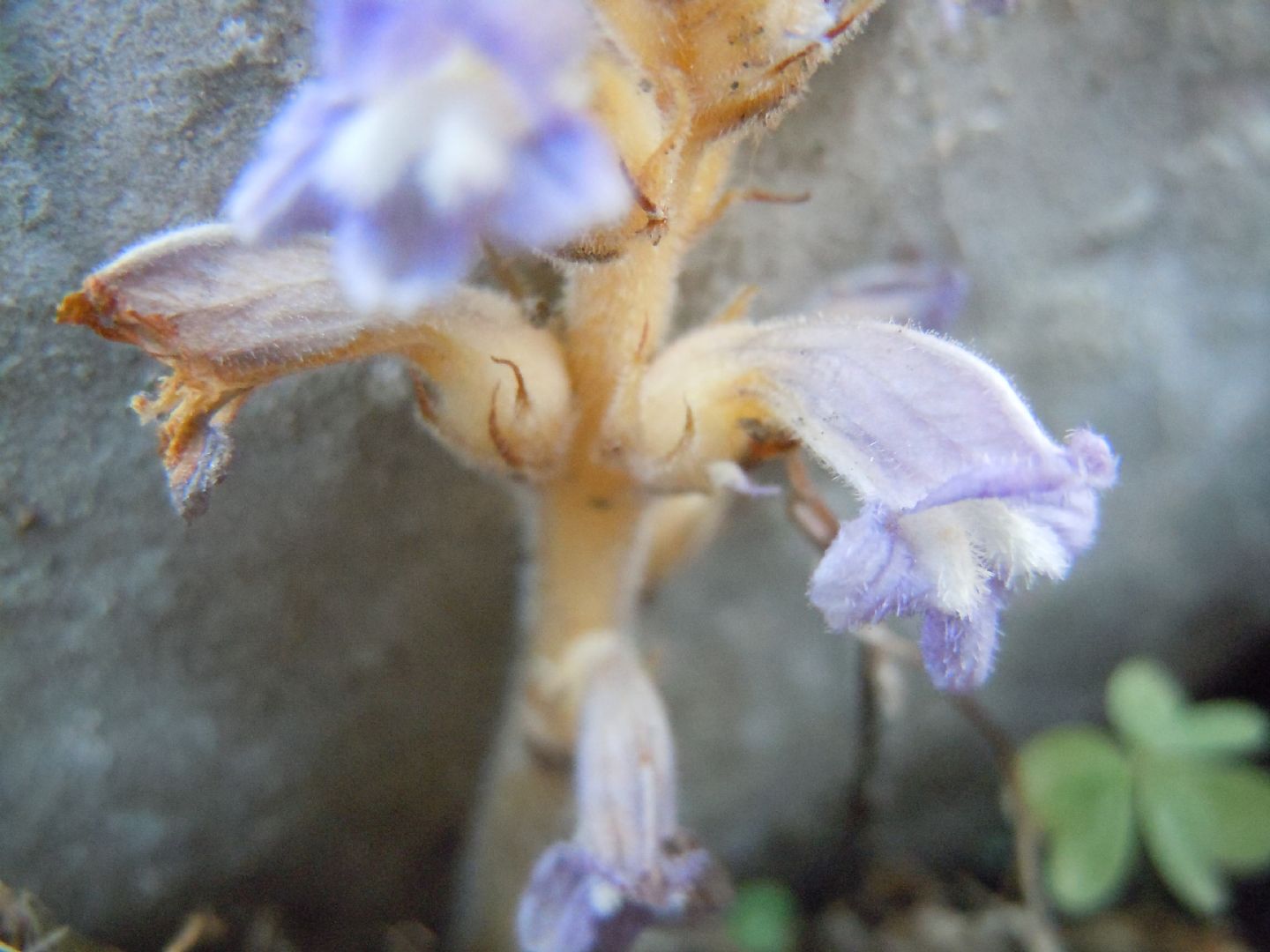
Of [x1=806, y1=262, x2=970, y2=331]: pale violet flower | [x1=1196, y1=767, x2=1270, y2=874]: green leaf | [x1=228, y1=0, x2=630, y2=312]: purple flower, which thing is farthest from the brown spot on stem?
[x1=1196, y1=767, x2=1270, y2=874]: green leaf

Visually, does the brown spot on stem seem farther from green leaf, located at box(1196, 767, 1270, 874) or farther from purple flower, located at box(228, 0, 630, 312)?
green leaf, located at box(1196, 767, 1270, 874)

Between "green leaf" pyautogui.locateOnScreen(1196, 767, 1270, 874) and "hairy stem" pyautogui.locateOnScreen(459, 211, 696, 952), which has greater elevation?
"hairy stem" pyautogui.locateOnScreen(459, 211, 696, 952)

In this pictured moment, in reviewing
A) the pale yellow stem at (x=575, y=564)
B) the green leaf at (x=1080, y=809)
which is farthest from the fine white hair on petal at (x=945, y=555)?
the green leaf at (x=1080, y=809)

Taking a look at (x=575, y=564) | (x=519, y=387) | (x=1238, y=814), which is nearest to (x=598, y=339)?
(x=519, y=387)

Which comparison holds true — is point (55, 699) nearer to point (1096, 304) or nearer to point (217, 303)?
point (217, 303)

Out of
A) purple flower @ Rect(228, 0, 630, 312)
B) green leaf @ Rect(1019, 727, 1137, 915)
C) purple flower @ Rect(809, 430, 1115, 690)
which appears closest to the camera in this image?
purple flower @ Rect(228, 0, 630, 312)

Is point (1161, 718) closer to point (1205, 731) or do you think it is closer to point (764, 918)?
point (1205, 731)

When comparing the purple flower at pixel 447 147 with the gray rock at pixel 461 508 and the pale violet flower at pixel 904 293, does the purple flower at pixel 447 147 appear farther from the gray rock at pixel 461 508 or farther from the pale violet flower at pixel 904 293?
the pale violet flower at pixel 904 293
